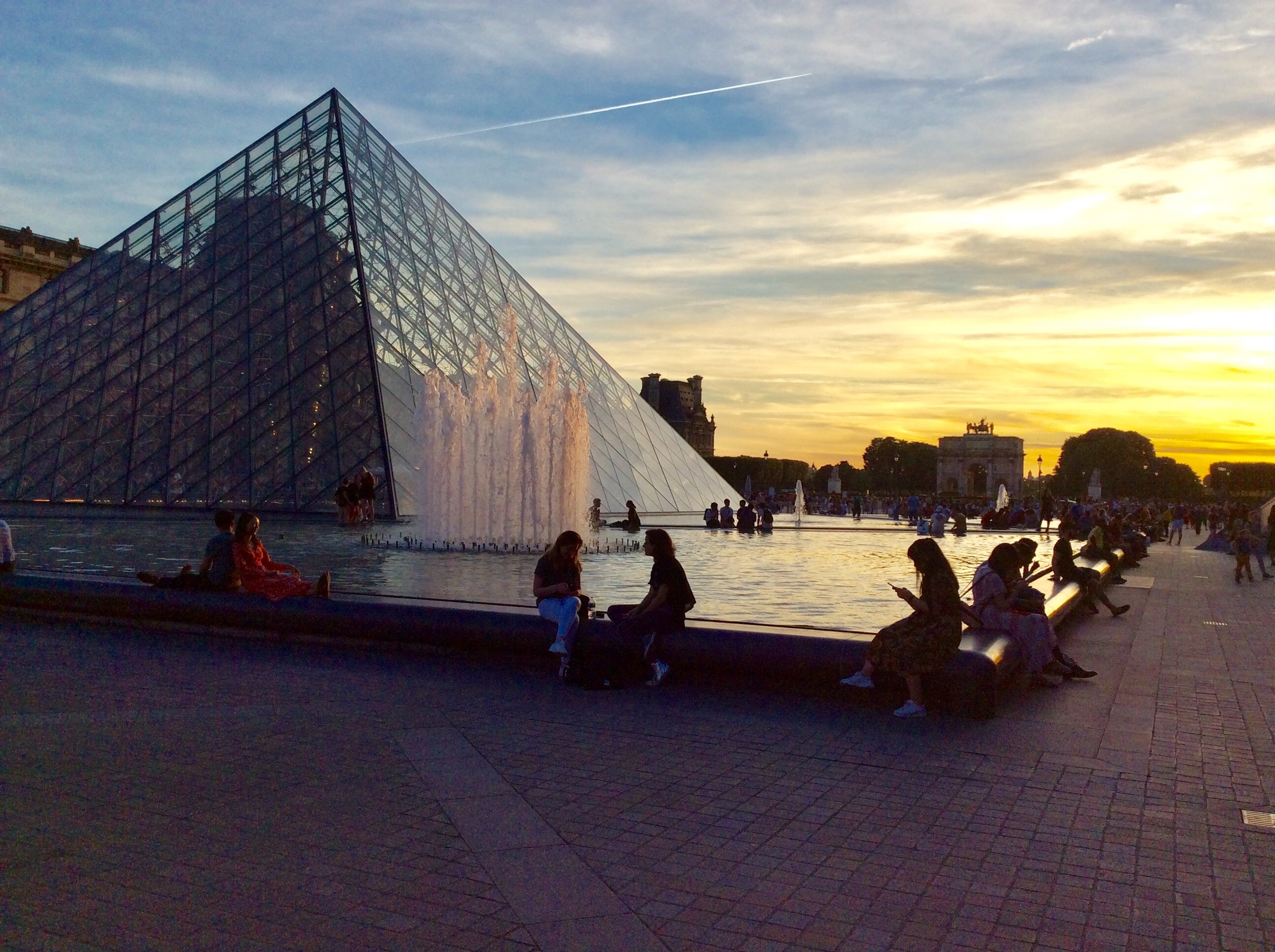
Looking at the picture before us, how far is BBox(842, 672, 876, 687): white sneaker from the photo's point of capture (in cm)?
697

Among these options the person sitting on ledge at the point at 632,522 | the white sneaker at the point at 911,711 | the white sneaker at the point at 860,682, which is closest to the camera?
the white sneaker at the point at 911,711

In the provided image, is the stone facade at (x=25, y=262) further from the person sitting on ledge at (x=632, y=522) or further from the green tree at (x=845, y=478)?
the green tree at (x=845, y=478)

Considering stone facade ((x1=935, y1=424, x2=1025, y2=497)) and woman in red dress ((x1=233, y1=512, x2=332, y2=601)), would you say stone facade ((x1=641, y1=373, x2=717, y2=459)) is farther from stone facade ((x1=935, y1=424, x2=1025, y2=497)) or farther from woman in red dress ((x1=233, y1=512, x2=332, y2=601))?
woman in red dress ((x1=233, y1=512, x2=332, y2=601))

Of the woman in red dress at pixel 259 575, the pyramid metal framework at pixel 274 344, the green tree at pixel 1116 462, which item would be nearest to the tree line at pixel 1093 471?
the green tree at pixel 1116 462

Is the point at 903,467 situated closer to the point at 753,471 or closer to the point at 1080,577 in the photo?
the point at 753,471

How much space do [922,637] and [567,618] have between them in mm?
2305

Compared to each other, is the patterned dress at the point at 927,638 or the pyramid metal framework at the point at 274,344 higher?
the pyramid metal framework at the point at 274,344

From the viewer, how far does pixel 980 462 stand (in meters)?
128

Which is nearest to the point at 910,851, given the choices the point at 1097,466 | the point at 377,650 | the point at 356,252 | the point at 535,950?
the point at 535,950

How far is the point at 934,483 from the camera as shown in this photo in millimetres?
141250

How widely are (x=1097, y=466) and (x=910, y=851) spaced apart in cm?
13944

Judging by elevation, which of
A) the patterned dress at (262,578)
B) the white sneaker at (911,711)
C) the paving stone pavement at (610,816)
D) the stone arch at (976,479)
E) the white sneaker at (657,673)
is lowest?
the paving stone pavement at (610,816)

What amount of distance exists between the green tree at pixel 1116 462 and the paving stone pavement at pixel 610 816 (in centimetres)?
13202

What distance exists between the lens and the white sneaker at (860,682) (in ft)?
22.9
